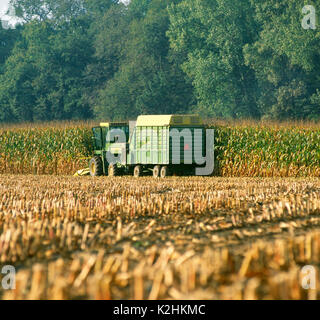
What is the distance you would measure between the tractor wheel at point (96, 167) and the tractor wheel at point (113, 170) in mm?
526

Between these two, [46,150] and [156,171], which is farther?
[46,150]

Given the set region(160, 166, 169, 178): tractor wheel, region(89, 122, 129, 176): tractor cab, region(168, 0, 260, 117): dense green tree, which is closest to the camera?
region(160, 166, 169, 178): tractor wheel

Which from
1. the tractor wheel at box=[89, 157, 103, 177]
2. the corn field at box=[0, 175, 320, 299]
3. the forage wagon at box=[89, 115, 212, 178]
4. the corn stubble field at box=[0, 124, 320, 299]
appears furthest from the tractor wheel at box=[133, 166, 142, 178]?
the corn field at box=[0, 175, 320, 299]

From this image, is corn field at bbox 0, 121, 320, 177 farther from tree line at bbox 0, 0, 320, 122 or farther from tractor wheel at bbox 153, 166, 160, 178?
tree line at bbox 0, 0, 320, 122

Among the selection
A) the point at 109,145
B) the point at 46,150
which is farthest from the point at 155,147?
the point at 46,150

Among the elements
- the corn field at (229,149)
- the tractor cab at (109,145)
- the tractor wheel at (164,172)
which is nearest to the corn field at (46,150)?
the corn field at (229,149)

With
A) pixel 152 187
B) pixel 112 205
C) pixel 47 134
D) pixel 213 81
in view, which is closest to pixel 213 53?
pixel 213 81

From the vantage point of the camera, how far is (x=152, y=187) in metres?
14.9

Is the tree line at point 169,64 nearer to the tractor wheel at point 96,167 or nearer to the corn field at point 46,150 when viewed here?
the corn field at point 46,150

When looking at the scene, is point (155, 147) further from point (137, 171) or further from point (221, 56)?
point (221, 56)

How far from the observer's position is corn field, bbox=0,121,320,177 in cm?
2339

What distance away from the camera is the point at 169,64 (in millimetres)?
58062

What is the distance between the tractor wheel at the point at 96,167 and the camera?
2344cm

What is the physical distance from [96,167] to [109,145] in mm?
900
